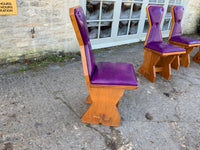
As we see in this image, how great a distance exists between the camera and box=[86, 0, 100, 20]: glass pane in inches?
138

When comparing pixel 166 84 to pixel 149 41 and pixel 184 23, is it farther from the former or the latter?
pixel 184 23

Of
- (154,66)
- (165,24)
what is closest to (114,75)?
(154,66)

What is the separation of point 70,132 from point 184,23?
240 inches

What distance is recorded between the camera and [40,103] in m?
1.99

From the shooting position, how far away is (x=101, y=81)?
147cm

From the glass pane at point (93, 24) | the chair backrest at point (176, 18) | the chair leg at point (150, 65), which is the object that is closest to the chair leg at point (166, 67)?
the chair leg at point (150, 65)

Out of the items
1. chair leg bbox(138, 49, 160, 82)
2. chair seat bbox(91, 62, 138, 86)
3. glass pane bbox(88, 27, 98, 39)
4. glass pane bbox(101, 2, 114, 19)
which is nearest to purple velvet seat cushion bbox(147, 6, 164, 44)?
chair leg bbox(138, 49, 160, 82)

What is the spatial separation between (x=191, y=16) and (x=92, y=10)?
14.4 feet

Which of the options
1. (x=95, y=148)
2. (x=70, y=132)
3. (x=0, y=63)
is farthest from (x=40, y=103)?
(x=0, y=63)

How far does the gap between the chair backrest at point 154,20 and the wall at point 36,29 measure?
148cm

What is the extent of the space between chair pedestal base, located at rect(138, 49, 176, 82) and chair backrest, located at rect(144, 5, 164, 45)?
264 mm

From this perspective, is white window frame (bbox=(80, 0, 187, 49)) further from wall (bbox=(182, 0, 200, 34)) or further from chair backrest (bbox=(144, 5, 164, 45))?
chair backrest (bbox=(144, 5, 164, 45))

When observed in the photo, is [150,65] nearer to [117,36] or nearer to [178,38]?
[178,38]

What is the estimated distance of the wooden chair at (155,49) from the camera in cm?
253
